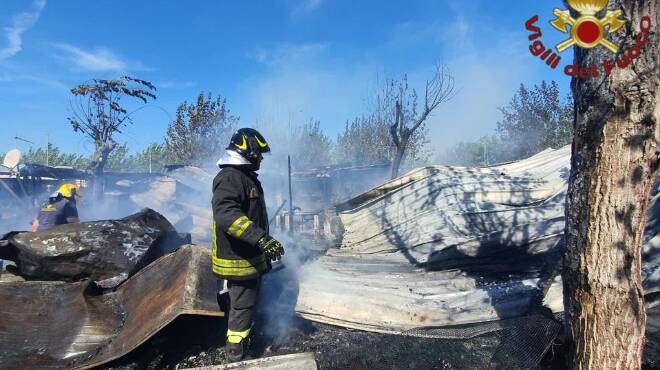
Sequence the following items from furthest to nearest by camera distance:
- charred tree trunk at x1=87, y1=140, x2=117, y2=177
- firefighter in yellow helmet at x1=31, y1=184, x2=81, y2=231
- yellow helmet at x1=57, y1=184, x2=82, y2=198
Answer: charred tree trunk at x1=87, y1=140, x2=117, y2=177 → yellow helmet at x1=57, y1=184, x2=82, y2=198 → firefighter in yellow helmet at x1=31, y1=184, x2=81, y2=231

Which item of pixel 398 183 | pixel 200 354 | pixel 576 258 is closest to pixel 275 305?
pixel 200 354

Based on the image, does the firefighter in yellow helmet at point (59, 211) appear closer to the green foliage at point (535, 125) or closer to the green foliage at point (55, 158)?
the green foliage at point (535, 125)

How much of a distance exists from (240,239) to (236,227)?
134mm

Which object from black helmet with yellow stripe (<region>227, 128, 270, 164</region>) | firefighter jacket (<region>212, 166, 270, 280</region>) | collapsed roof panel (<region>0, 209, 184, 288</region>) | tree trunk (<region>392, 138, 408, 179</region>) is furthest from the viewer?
tree trunk (<region>392, 138, 408, 179</region>)

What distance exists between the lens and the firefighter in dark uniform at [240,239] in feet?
9.56

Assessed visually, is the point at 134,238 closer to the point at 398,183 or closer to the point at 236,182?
the point at 236,182

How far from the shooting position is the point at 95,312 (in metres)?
3.39

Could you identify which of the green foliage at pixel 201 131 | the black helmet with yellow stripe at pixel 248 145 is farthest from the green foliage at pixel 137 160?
the black helmet with yellow stripe at pixel 248 145

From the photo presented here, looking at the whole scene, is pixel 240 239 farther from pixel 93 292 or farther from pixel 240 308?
pixel 93 292

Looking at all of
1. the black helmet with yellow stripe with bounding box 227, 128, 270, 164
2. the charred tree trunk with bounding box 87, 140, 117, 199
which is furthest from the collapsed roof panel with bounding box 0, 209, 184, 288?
the charred tree trunk with bounding box 87, 140, 117, 199

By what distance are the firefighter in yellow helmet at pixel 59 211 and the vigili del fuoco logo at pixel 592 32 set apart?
611 centimetres

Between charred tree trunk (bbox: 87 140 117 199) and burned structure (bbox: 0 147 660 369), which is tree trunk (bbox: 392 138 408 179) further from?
charred tree trunk (bbox: 87 140 117 199)

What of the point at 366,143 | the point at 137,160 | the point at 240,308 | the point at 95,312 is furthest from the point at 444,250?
the point at 137,160

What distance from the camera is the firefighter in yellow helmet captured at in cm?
561
